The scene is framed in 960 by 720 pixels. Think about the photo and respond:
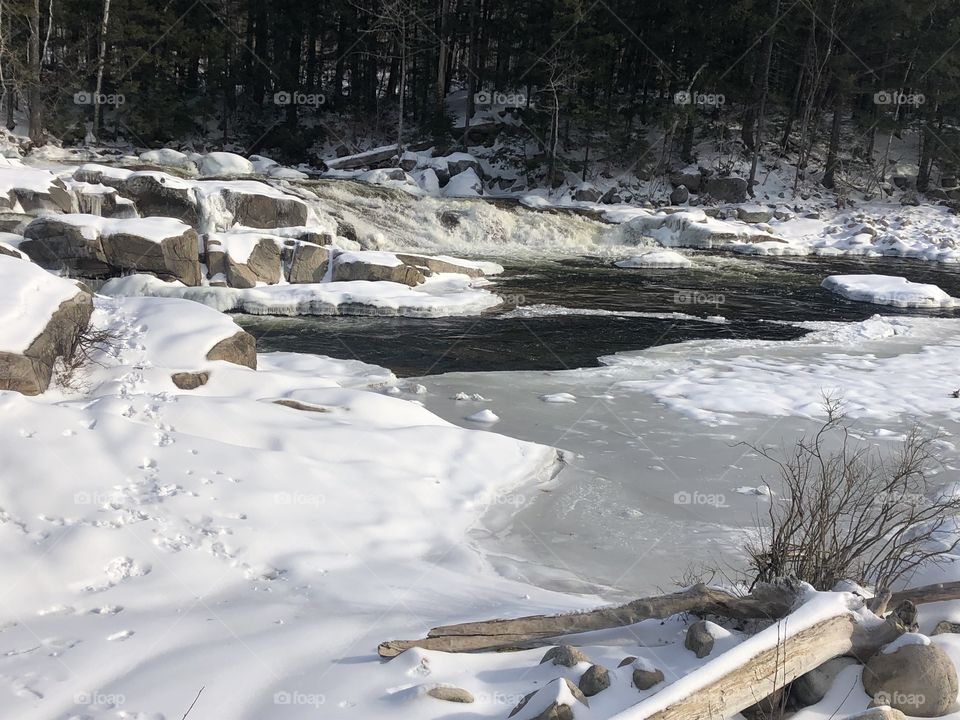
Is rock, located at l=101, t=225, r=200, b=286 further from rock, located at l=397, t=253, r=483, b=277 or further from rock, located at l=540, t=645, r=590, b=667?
rock, located at l=540, t=645, r=590, b=667

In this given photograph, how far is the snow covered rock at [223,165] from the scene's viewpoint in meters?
24.9

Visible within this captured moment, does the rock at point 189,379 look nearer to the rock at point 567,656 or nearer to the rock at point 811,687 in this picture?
the rock at point 567,656

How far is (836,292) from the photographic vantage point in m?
18.8

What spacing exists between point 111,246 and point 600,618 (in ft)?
42.7

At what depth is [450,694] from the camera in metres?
3.09

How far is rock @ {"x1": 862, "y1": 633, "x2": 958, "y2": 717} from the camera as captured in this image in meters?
3.13

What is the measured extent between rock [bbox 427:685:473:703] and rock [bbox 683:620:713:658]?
95 cm

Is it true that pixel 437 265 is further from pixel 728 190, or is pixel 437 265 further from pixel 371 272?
pixel 728 190

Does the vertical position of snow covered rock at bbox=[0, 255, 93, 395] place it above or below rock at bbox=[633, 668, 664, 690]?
above

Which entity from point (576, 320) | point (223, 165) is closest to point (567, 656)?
point (576, 320)

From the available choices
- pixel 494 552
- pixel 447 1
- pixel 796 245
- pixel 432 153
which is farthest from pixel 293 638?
pixel 447 1

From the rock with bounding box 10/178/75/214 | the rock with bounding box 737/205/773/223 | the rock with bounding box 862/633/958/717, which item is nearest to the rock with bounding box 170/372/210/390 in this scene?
the rock with bounding box 862/633/958/717

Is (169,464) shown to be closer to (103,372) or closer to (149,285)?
(103,372)

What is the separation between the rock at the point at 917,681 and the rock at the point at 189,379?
5.98 m
